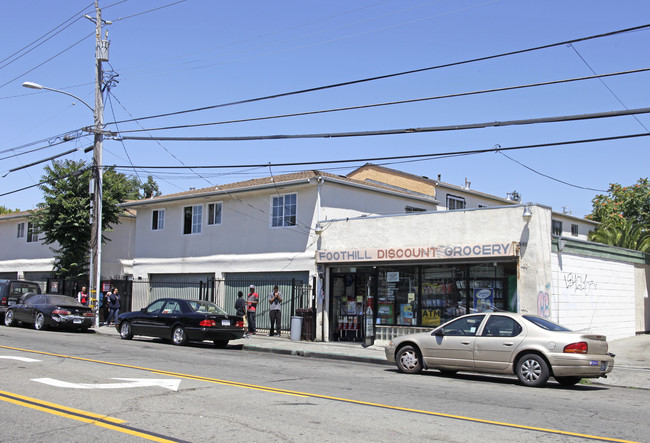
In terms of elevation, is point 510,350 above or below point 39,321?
above

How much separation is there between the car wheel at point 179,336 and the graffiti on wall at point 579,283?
11424 millimetres

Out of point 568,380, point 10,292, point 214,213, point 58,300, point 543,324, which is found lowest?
point 568,380

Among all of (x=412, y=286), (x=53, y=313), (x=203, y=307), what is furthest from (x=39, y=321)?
(x=412, y=286)

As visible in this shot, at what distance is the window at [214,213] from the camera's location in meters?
26.4

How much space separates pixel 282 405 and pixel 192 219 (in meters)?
20.0

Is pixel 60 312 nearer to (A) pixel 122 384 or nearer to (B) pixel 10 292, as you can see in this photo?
(B) pixel 10 292

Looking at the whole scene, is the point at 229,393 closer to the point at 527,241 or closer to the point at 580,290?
the point at 527,241

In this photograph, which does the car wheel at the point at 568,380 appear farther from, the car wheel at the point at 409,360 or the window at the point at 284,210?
the window at the point at 284,210

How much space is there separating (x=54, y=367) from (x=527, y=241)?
12.4 m

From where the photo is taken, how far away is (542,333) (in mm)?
11812

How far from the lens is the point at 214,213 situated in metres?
26.6

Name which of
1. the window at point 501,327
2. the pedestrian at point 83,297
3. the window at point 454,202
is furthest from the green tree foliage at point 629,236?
the pedestrian at point 83,297

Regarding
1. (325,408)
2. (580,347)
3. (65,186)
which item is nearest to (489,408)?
(325,408)

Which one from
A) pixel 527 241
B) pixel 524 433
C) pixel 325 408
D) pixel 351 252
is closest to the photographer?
pixel 524 433
